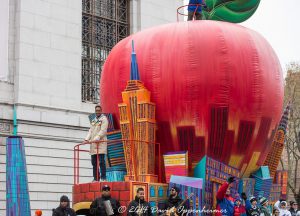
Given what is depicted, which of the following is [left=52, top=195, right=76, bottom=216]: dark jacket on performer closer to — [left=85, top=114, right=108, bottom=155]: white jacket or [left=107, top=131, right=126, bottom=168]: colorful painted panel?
[left=85, top=114, right=108, bottom=155]: white jacket

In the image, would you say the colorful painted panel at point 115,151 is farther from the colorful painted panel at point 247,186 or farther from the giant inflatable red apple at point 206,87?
the colorful painted panel at point 247,186

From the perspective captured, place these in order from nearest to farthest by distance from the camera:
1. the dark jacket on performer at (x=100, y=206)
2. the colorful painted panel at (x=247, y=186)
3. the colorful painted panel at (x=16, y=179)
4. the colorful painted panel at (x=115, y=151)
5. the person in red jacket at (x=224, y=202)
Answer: the dark jacket on performer at (x=100, y=206), the person in red jacket at (x=224, y=202), the colorful painted panel at (x=115, y=151), the colorful painted panel at (x=247, y=186), the colorful painted panel at (x=16, y=179)

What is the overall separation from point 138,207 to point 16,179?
1050 centimetres

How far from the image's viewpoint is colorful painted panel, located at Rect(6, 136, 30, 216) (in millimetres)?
22797

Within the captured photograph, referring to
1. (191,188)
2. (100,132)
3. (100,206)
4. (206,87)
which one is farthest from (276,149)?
(100,206)

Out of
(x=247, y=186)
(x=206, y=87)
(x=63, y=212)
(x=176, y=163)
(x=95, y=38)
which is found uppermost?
(x=95, y=38)

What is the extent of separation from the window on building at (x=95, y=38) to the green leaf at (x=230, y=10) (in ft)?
47.2

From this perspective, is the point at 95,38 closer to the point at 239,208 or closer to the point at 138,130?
the point at 138,130

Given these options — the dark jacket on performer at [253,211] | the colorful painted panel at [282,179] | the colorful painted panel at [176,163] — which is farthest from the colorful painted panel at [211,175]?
the colorful painted panel at [282,179]

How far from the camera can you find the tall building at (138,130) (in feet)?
49.5

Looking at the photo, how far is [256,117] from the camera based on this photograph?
15.7 metres

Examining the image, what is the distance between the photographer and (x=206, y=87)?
15.1m

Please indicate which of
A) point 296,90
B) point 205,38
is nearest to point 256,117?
point 205,38

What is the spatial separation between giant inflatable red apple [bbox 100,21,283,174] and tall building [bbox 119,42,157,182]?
28cm
